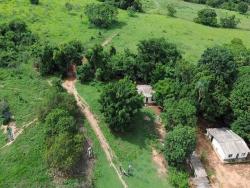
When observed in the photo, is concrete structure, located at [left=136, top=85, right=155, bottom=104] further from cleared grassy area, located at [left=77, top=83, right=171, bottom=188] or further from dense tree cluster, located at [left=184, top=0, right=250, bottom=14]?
dense tree cluster, located at [left=184, top=0, right=250, bottom=14]

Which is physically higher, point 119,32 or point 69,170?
point 119,32

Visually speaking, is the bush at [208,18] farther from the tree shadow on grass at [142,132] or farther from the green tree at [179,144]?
the green tree at [179,144]

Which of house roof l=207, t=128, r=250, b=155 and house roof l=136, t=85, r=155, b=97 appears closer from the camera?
house roof l=207, t=128, r=250, b=155

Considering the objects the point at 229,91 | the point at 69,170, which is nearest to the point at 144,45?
the point at 229,91

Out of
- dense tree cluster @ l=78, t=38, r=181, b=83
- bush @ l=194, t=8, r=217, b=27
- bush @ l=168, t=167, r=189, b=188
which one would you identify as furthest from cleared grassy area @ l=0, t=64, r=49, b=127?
bush @ l=194, t=8, r=217, b=27

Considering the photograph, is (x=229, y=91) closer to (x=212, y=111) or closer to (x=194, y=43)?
(x=212, y=111)

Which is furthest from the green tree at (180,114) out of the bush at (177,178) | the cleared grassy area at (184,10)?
the cleared grassy area at (184,10)

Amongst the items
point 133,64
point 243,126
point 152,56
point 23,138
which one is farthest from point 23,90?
point 243,126

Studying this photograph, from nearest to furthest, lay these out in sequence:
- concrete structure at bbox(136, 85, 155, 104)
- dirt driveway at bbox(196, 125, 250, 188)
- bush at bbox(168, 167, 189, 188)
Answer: bush at bbox(168, 167, 189, 188), dirt driveway at bbox(196, 125, 250, 188), concrete structure at bbox(136, 85, 155, 104)
